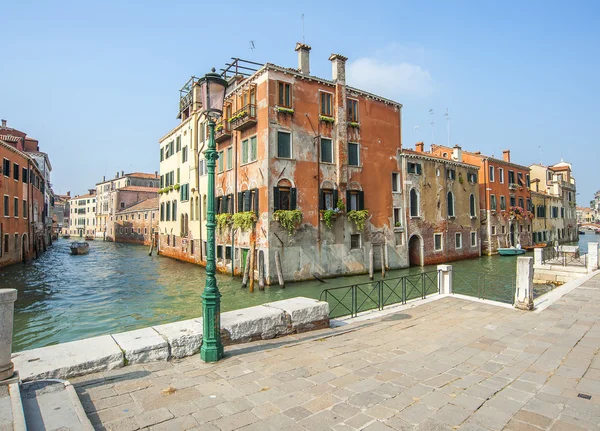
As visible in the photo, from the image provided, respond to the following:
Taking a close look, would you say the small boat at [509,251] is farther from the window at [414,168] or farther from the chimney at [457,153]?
the window at [414,168]

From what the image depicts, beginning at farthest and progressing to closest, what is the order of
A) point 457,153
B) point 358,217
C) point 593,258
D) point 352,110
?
point 457,153 < point 352,110 < point 358,217 < point 593,258

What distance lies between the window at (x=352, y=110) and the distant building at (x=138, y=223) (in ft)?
115

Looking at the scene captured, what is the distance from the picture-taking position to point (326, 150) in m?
19.0

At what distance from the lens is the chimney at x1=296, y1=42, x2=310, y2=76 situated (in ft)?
61.3

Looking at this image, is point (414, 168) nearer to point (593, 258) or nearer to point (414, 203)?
point (414, 203)

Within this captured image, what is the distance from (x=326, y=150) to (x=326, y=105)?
2.41 m

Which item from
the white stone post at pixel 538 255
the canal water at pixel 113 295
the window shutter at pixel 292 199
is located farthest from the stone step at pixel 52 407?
the white stone post at pixel 538 255

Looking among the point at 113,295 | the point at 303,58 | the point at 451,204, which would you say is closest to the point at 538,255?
the point at 451,204

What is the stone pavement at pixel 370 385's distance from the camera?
126 inches

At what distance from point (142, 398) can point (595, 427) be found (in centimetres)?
419

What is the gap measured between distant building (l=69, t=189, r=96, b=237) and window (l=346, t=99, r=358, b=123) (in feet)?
226

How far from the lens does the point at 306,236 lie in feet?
57.9

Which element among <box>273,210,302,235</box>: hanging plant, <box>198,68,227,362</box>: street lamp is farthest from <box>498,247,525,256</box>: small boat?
<box>198,68,227,362</box>: street lamp

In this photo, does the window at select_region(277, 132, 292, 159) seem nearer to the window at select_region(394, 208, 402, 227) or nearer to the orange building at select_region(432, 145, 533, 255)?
the window at select_region(394, 208, 402, 227)
